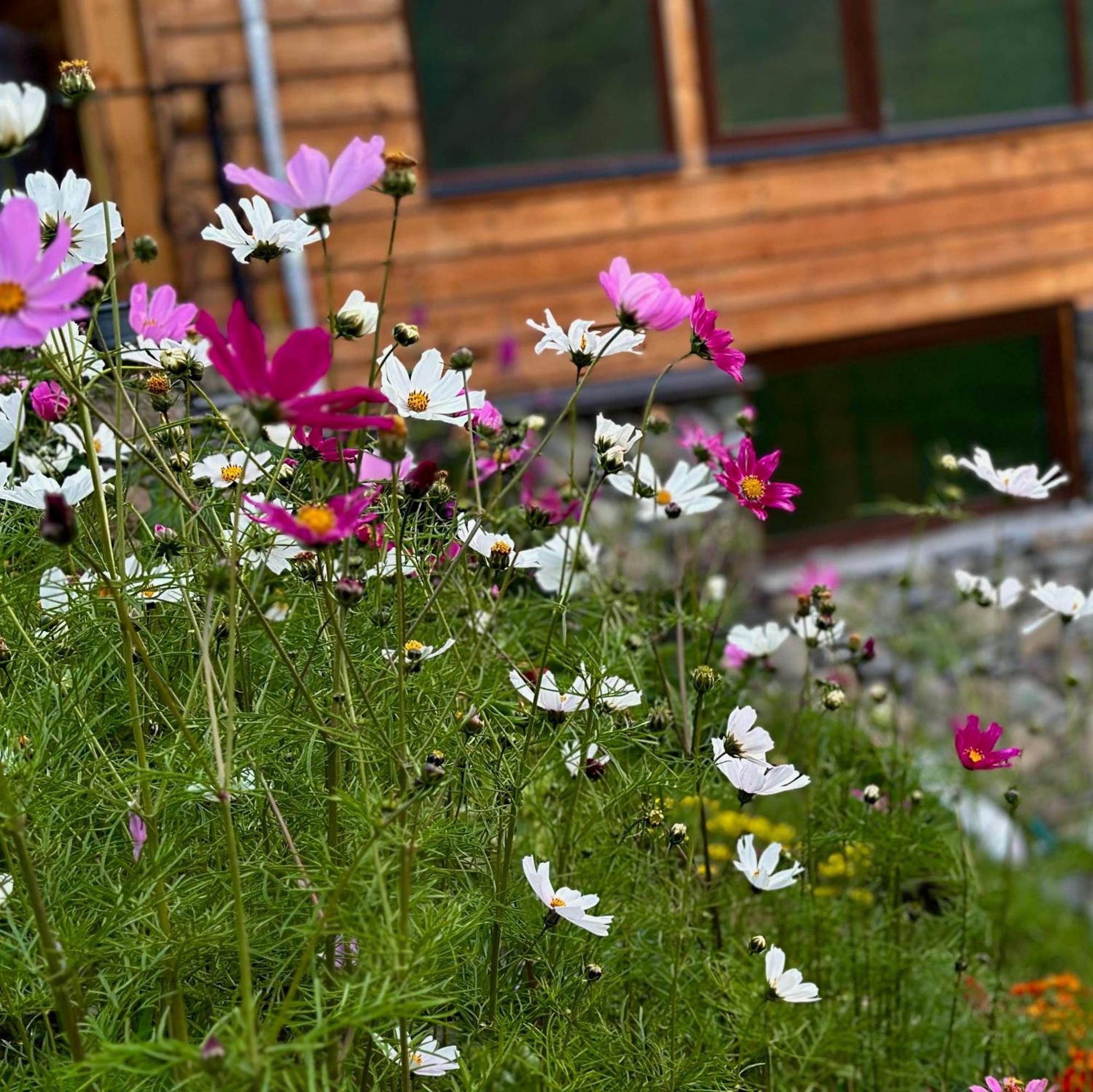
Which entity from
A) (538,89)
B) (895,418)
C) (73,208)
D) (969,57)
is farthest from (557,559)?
(969,57)

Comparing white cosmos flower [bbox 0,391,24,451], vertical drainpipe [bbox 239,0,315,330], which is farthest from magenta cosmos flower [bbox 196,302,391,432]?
vertical drainpipe [bbox 239,0,315,330]

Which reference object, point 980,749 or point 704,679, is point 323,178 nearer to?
point 704,679

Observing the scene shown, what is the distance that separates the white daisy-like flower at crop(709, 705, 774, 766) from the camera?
1209mm

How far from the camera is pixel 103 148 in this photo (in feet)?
14.5

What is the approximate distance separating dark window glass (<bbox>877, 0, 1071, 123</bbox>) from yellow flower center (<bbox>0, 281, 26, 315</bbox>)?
5.18m

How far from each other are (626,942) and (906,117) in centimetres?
486

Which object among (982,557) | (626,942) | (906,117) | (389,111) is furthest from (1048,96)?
(626,942)

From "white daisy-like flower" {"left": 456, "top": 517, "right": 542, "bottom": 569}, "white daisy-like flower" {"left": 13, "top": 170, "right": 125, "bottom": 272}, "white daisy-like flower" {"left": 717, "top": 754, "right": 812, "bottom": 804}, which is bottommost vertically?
"white daisy-like flower" {"left": 717, "top": 754, "right": 812, "bottom": 804}

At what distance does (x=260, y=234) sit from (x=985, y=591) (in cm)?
109

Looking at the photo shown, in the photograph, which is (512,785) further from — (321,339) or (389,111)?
(389,111)

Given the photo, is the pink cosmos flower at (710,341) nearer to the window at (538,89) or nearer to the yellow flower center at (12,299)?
the yellow flower center at (12,299)

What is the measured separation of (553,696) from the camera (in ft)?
4.11

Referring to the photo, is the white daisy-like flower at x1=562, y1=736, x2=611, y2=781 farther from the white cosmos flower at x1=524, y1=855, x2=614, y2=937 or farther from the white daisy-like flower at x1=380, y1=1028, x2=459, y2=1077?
the white daisy-like flower at x1=380, y1=1028, x2=459, y2=1077

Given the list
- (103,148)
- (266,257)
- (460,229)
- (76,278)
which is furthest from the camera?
(460,229)
